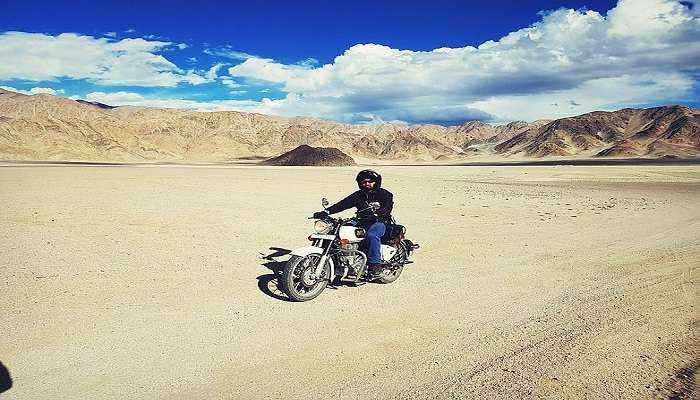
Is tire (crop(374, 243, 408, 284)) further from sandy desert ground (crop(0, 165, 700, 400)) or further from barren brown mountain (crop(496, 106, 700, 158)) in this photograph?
barren brown mountain (crop(496, 106, 700, 158))

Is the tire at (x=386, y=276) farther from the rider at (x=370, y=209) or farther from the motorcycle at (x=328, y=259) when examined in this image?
the rider at (x=370, y=209)

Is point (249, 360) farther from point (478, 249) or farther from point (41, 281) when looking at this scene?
point (478, 249)

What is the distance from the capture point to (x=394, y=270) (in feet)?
25.9

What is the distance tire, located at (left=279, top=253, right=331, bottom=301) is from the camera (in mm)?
6570

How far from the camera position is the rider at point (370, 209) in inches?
284

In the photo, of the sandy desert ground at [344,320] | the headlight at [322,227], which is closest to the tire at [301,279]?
the sandy desert ground at [344,320]

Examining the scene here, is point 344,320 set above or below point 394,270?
below

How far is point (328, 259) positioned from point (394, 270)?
1.42m

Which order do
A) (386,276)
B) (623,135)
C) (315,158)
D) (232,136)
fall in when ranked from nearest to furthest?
1. (386,276)
2. (315,158)
3. (232,136)
4. (623,135)

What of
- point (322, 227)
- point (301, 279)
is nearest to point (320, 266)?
point (301, 279)

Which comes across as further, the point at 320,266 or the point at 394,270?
the point at 394,270

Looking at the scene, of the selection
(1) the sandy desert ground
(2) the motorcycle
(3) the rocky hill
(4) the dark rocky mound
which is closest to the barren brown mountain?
(3) the rocky hill

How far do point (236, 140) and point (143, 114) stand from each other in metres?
36.9

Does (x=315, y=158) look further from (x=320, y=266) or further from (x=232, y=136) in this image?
(x=320, y=266)
